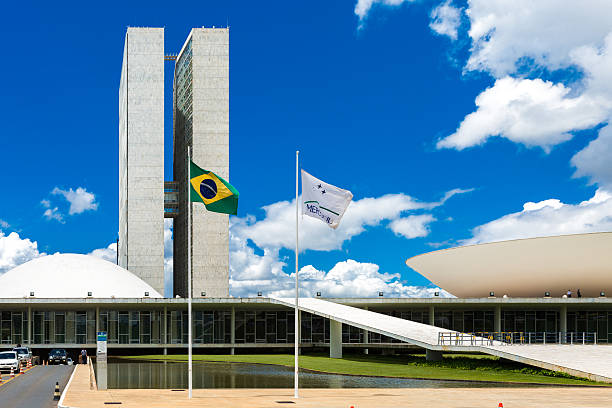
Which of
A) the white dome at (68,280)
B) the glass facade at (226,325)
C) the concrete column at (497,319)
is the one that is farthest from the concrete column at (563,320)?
the white dome at (68,280)

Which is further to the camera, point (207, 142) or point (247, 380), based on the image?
point (207, 142)

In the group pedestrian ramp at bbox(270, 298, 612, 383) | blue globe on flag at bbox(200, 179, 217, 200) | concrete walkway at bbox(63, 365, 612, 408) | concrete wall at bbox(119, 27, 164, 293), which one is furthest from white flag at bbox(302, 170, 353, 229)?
concrete wall at bbox(119, 27, 164, 293)

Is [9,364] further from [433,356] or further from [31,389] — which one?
[433,356]

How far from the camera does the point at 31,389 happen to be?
31094 mm

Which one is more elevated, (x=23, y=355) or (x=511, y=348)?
(x=511, y=348)

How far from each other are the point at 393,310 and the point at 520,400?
4340 cm

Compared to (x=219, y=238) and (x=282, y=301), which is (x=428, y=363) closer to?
(x=282, y=301)

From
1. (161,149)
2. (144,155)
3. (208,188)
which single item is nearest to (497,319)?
(208,188)

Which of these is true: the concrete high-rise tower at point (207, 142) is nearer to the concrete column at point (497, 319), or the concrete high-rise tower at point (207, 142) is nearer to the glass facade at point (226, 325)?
the glass facade at point (226, 325)

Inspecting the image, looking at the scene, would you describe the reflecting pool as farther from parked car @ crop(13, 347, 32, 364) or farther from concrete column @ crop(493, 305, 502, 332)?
concrete column @ crop(493, 305, 502, 332)

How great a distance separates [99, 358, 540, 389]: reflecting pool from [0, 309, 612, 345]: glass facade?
22.7 m

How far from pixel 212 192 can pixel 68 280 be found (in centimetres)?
4846

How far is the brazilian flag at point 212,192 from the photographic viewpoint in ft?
88.9

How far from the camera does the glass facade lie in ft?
213
